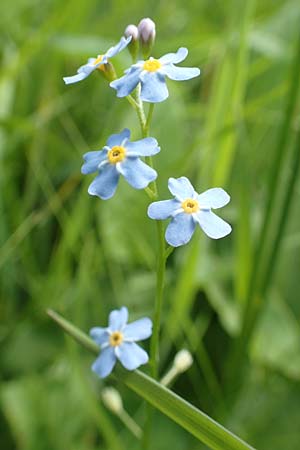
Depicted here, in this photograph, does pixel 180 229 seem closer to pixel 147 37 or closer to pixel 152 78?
pixel 152 78

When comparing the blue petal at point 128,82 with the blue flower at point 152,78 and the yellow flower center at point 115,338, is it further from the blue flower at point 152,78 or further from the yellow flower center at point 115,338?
the yellow flower center at point 115,338

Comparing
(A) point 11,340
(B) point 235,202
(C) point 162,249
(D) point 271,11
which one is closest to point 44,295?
(A) point 11,340

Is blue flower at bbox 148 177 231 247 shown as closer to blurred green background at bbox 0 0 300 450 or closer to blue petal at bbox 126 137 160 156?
blue petal at bbox 126 137 160 156

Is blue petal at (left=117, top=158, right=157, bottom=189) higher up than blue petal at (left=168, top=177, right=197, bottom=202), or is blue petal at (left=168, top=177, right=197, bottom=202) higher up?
blue petal at (left=117, top=158, right=157, bottom=189)

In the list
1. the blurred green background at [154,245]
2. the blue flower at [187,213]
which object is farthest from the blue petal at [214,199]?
the blurred green background at [154,245]

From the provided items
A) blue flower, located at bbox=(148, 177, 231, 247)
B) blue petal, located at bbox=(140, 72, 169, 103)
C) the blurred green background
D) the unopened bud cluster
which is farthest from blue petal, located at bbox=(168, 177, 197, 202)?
the blurred green background

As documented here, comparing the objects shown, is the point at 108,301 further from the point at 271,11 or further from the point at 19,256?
the point at 271,11

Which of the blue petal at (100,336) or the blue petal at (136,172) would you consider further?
the blue petal at (100,336)
